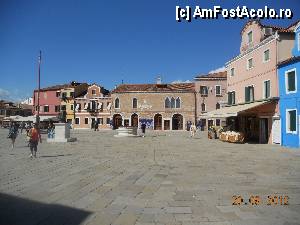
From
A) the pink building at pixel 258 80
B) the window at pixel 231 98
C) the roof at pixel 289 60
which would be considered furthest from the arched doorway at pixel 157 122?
the roof at pixel 289 60

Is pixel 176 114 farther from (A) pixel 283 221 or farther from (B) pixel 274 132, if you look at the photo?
(A) pixel 283 221

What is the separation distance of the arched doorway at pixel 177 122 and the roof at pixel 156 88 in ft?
14.4

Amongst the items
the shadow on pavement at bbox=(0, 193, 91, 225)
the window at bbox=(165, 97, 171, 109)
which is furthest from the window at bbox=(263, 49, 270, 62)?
the window at bbox=(165, 97, 171, 109)

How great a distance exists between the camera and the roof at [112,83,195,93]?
51969 mm

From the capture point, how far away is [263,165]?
37.7ft

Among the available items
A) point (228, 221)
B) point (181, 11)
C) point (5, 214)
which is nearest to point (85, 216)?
point (5, 214)

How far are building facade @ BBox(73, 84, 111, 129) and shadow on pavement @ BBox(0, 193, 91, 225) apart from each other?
4955cm

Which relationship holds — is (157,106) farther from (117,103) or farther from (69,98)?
(69,98)

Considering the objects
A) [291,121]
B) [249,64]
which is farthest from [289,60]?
[249,64]

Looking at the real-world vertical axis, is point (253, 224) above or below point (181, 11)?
below

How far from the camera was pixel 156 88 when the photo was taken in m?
53.2

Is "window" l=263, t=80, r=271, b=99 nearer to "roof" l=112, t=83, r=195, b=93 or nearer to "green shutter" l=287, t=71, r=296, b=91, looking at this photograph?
"green shutter" l=287, t=71, r=296, b=91

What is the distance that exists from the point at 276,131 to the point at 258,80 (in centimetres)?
467

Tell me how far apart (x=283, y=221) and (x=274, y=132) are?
17.3 meters
